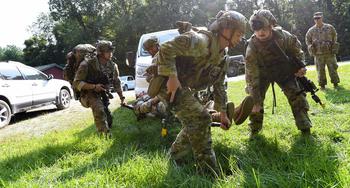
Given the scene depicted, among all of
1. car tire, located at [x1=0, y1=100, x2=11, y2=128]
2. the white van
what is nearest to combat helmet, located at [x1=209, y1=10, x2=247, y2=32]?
the white van

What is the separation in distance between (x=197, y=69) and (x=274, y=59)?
1601mm

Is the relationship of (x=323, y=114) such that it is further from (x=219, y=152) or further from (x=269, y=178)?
(x=269, y=178)

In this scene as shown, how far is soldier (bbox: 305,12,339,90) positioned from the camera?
9.34 m

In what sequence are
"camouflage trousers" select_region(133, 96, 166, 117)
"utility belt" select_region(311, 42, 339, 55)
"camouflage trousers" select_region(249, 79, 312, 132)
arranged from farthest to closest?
"utility belt" select_region(311, 42, 339, 55)
"camouflage trousers" select_region(133, 96, 166, 117)
"camouflage trousers" select_region(249, 79, 312, 132)

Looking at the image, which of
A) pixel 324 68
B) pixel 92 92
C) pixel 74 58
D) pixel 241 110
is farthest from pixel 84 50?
pixel 324 68

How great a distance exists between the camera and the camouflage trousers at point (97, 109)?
236 inches

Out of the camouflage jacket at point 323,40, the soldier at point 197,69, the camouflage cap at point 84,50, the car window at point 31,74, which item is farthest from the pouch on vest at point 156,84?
the car window at point 31,74

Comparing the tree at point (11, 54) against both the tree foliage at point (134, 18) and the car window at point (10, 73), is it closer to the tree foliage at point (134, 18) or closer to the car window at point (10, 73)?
the tree foliage at point (134, 18)

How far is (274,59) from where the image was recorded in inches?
192

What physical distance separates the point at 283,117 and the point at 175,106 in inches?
124

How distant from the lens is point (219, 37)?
367 cm

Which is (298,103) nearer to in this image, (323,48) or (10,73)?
(323,48)

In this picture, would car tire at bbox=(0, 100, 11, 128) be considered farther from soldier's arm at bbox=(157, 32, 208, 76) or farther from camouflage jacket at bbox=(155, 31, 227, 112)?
soldier's arm at bbox=(157, 32, 208, 76)

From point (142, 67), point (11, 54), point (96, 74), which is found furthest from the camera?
point (11, 54)
